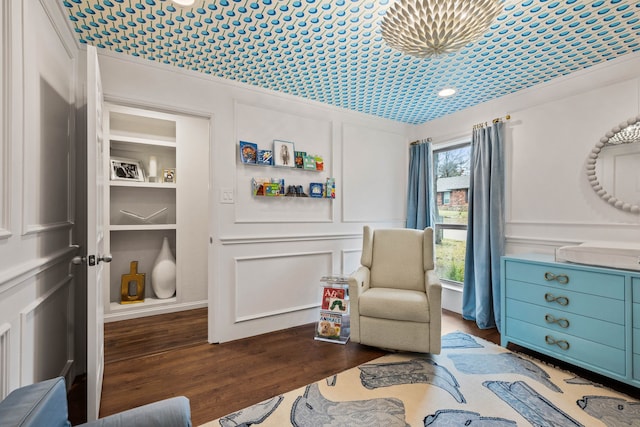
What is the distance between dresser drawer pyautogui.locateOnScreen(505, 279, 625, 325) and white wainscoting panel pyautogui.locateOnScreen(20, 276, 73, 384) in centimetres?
305

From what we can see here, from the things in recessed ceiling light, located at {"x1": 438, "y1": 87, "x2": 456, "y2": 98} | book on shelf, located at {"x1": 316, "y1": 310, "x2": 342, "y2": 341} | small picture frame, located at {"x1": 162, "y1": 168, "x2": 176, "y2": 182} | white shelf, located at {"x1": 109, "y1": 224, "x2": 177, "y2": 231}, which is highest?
recessed ceiling light, located at {"x1": 438, "y1": 87, "x2": 456, "y2": 98}

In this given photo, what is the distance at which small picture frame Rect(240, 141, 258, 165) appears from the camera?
265cm

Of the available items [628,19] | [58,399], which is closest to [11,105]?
[58,399]

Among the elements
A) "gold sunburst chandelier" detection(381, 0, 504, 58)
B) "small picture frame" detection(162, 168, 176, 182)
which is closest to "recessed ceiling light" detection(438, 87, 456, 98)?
"gold sunburst chandelier" detection(381, 0, 504, 58)

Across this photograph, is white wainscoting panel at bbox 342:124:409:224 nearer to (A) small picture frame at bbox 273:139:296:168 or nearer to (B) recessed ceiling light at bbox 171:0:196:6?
(A) small picture frame at bbox 273:139:296:168

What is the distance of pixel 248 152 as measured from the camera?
267 cm

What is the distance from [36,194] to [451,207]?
11.9 feet

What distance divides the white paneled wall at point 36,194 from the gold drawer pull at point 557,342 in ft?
10.0

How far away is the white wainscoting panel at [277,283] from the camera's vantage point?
8.82ft

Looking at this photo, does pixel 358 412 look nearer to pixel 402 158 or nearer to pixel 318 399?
pixel 318 399

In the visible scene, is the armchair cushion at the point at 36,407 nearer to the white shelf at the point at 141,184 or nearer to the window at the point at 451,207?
the white shelf at the point at 141,184

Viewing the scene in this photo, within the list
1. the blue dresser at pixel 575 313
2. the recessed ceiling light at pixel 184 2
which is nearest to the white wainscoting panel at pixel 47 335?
the recessed ceiling light at pixel 184 2

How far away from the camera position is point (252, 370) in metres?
2.12

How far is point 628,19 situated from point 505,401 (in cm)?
239
